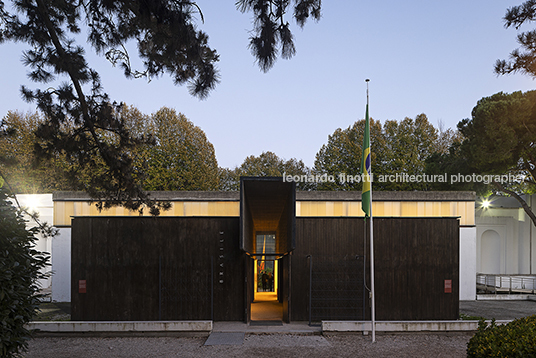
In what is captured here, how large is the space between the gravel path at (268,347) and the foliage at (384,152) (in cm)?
2096

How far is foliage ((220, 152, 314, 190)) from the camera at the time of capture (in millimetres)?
43750

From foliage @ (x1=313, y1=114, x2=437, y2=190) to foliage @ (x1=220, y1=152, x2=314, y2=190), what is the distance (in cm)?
911

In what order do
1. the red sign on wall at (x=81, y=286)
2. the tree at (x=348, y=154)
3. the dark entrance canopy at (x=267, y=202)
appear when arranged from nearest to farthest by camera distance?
the dark entrance canopy at (x=267, y=202)
the red sign on wall at (x=81, y=286)
the tree at (x=348, y=154)

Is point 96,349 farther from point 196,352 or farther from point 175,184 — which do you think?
point 175,184

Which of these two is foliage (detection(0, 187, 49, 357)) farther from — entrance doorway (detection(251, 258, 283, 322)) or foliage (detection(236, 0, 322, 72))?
entrance doorway (detection(251, 258, 283, 322))

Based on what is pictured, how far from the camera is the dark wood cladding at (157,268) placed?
12.3m

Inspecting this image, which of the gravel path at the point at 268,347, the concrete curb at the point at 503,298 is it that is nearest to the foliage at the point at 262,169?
the concrete curb at the point at 503,298

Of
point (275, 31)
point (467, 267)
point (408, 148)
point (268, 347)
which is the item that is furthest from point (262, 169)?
point (275, 31)

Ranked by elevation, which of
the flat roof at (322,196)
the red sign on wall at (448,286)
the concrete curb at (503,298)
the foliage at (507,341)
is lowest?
the concrete curb at (503,298)

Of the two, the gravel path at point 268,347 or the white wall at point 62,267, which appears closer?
the gravel path at point 268,347

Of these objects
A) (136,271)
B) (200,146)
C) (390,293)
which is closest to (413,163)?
(200,146)

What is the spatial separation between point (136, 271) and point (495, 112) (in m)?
18.6

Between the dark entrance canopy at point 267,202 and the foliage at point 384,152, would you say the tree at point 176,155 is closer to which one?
the foliage at point 384,152

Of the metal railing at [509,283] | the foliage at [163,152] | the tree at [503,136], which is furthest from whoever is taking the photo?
the foliage at [163,152]
